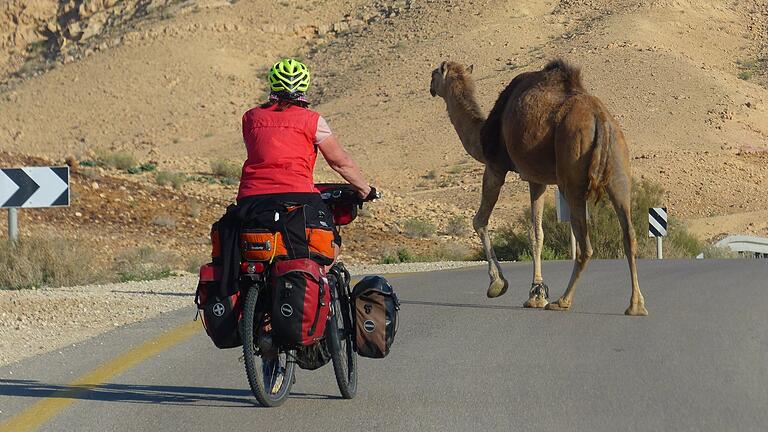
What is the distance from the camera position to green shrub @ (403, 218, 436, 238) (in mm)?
33781

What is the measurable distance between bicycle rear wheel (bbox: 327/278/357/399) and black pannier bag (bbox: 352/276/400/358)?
8cm

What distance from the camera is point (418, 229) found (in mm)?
34062

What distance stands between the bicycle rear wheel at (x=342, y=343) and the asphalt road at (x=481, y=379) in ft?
0.41

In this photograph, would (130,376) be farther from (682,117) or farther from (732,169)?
(682,117)

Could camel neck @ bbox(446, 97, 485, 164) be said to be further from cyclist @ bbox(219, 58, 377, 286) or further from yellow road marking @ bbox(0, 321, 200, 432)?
cyclist @ bbox(219, 58, 377, 286)

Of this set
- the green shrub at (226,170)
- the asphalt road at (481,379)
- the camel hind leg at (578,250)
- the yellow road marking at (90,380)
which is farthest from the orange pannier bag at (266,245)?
the green shrub at (226,170)

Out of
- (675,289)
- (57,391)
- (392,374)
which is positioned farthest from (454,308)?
(57,391)

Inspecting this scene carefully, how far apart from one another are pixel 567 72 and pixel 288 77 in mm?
5653

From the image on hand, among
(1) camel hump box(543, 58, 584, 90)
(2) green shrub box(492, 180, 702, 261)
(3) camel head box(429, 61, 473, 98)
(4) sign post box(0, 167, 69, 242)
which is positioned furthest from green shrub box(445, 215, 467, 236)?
(1) camel hump box(543, 58, 584, 90)

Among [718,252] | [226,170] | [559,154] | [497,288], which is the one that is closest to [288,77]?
[559,154]

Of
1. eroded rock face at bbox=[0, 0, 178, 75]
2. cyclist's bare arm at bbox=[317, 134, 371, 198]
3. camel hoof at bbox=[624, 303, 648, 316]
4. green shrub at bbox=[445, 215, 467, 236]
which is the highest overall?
eroded rock face at bbox=[0, 0, 178, 75]

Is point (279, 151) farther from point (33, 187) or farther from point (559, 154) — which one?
point (33, 187)

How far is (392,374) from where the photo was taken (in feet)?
32.5

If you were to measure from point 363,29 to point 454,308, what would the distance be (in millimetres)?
73920
